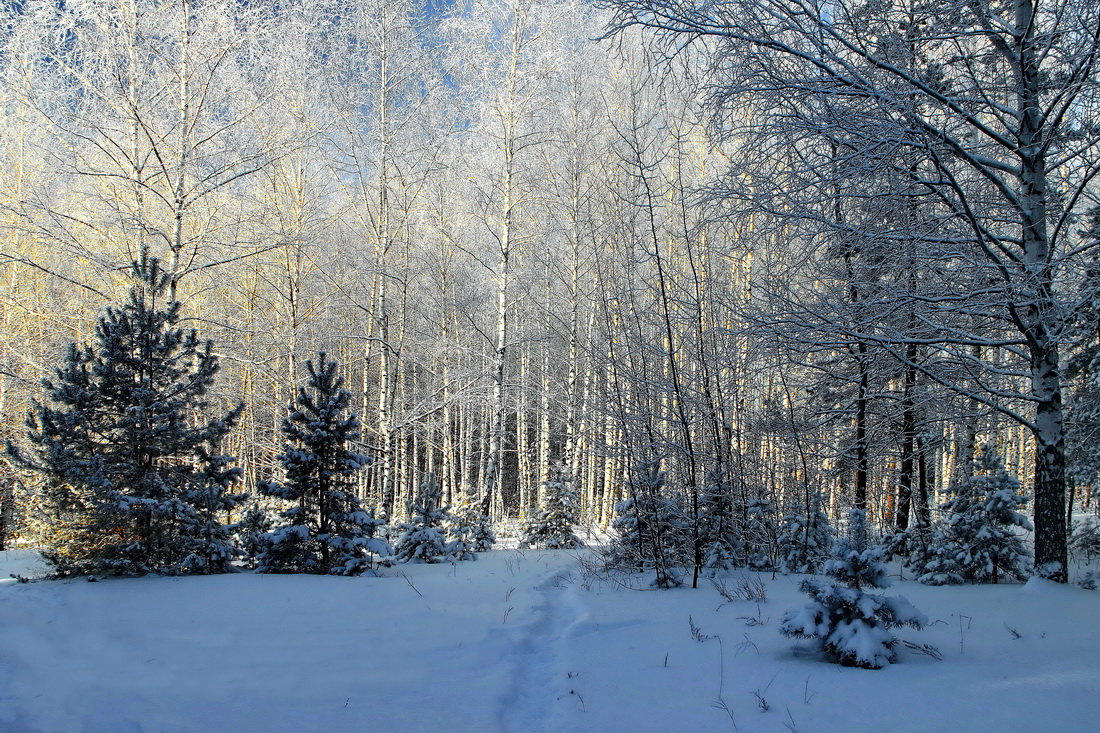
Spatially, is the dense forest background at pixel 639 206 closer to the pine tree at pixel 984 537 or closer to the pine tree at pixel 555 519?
the pine tree at pixel 555 519

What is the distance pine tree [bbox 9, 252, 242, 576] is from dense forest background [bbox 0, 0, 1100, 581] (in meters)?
1.08

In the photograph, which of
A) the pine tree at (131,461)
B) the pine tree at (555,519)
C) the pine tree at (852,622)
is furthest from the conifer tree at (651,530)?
the pine tree at (131,461)

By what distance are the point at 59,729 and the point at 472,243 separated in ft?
53.9

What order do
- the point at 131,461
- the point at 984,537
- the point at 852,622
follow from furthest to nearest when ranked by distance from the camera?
the point at 984,537, the point at 131,461, the point at 852,622

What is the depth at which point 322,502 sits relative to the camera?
21.6 ft

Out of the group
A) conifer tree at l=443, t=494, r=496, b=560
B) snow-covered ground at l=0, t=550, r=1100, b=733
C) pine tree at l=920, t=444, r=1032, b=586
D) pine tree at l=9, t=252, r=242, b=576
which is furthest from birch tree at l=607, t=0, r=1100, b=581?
conifer tree at l=443, t=494, r=496, b=560

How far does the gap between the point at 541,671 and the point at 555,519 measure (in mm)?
7321

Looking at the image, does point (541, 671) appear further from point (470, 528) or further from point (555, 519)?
point (555, 519)

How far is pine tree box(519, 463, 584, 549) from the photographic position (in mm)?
10836

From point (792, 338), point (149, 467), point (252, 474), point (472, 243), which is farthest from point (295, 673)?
point (252, 474)

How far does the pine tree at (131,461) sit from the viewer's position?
570 cm

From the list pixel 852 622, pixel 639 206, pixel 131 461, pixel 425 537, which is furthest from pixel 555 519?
pixel 852 622

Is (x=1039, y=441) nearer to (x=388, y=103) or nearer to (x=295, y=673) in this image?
(x=295, y=673)

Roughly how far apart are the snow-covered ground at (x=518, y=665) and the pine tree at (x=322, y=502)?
820 millimetres
